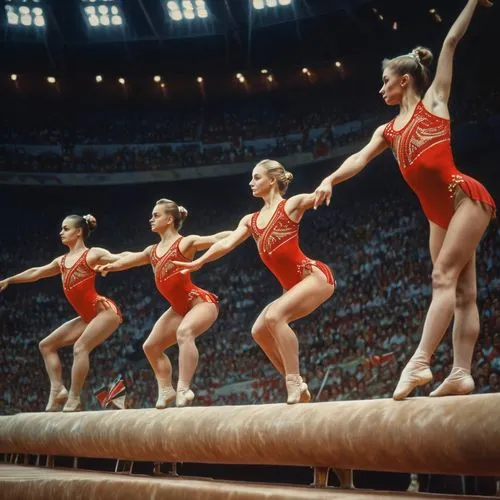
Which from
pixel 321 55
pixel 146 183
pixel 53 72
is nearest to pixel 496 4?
pixel 321 55

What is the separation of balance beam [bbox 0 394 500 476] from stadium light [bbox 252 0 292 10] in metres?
16.9

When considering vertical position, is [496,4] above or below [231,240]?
above

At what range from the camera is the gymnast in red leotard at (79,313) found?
316 inches

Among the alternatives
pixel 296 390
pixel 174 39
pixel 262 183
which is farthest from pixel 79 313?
pixel 174 39

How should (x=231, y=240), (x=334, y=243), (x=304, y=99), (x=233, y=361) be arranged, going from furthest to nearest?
(x=304, y=99) < (x=334, y=243) < (x=233, y=361) < (x=231, y=240)

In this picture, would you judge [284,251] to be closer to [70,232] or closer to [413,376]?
[413,376]

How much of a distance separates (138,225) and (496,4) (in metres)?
11.7

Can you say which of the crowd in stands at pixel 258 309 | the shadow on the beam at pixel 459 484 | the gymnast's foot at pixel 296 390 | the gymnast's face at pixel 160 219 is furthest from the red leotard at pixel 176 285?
the crowd in stands at pixel 258 309

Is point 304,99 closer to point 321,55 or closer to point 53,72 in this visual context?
point 321,55

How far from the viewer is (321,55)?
72.6 ft

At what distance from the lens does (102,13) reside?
2327cm

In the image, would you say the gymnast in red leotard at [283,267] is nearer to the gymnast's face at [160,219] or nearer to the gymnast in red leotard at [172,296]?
the gymnast in red leotard at [172,296]

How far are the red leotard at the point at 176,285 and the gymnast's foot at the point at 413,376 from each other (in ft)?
10.4

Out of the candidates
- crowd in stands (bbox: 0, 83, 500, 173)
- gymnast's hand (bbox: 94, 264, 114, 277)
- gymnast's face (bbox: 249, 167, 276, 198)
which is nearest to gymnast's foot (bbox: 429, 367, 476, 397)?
gymnast's face (bbox: 249, 167, 276, 198)
